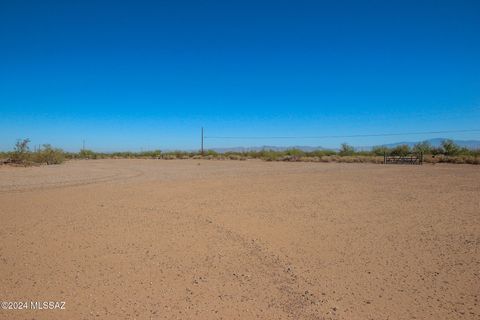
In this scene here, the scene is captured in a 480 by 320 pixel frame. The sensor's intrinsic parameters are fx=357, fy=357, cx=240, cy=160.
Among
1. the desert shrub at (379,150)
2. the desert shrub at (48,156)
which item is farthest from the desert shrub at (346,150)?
the desert shrub at (48,156)

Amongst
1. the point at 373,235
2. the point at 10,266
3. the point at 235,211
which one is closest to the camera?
the point at 10,266

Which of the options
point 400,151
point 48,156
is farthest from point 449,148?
point 48,156

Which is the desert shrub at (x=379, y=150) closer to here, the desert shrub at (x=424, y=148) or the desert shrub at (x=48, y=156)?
the desert shrub at (x=424, y=148)

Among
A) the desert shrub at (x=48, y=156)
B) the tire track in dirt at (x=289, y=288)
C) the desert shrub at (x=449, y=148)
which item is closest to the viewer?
the tire track in dirt at (x=289, y=288)

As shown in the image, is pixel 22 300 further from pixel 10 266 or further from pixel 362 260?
pixel 362 260

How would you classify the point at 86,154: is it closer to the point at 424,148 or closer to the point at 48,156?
the point at 48,156

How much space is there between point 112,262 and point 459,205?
931cm

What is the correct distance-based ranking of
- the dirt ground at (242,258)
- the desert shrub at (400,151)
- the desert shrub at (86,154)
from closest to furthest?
the dirt ground at (242,258) < the desert shrub at (400,151) < the desert shrub at (86,154)

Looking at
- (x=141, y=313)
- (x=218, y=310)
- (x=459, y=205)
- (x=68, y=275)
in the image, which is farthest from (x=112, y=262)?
(x=459, y=205)

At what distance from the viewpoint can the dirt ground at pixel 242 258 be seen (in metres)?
4.16

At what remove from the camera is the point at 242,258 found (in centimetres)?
573

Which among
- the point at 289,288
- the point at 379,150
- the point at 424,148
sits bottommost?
the point at 289,288

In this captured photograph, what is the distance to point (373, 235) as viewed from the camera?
702 centimetres

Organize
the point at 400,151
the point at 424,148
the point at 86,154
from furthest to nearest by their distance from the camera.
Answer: the point at 86,154
the point at 424,148
the point at 400,151
